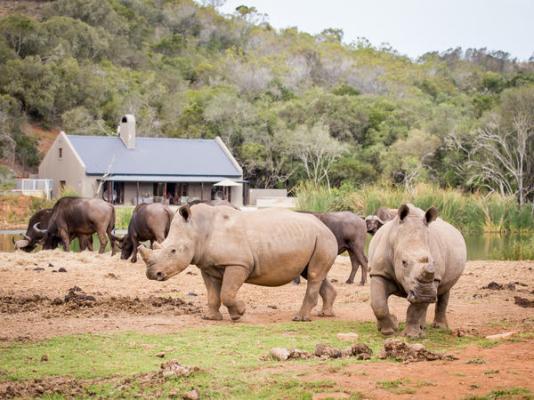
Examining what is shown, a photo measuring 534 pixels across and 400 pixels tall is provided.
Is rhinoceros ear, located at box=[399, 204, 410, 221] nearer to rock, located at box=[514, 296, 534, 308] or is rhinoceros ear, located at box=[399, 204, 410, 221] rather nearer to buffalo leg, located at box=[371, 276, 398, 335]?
buffalo leg, located at box=[371, 276, 398, 335]

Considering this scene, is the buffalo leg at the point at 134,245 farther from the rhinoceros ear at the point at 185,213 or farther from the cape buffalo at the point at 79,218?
the rhinoceros ear at the point at 185,213

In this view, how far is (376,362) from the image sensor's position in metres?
9.39

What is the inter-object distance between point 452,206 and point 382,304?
96.5 feet

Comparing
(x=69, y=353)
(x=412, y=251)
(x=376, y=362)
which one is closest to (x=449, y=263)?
(x=412, y=251)

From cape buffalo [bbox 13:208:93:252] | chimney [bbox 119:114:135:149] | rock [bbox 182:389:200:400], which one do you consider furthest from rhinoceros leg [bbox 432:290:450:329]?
chimney [bbox 119:114:135:149]

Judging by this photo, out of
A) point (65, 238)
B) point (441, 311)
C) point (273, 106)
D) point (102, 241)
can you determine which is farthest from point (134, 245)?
point (273, 106)

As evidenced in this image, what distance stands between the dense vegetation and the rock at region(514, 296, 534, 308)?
3124 cm

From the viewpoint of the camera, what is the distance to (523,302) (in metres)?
15.5

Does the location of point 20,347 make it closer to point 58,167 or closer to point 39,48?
Result: point 58,167

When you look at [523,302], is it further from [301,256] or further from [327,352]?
[327,352]

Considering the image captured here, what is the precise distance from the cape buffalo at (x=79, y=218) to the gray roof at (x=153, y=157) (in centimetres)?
3553

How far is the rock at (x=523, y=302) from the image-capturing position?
15316 millimetres

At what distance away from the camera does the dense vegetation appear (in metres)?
64.4

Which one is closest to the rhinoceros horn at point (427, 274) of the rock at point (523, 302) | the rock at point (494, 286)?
the rock at point (523, 302)
